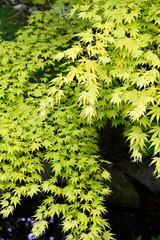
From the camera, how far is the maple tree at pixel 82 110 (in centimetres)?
271

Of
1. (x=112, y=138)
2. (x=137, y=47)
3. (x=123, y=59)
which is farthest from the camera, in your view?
(x=112, y=138)

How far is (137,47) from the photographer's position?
9.40 ft

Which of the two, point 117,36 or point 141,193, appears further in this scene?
point 141,193

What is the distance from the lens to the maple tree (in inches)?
107

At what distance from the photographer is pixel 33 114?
140 inches

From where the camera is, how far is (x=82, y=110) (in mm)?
3498

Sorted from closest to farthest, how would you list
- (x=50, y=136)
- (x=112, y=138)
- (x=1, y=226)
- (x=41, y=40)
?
(x=50, y=136)
(x=41, y=40)
(x=1, y=226)
(x=112, y=138)

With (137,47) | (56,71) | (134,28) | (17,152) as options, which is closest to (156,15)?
(134,28)

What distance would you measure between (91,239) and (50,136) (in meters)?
1.64

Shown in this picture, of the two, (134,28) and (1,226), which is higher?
(134,28)

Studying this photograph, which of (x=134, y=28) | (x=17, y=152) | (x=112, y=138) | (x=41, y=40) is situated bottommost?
(x=112, y=138)

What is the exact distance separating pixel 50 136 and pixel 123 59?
169 centimetres

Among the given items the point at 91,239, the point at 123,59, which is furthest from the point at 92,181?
the point at 123,59

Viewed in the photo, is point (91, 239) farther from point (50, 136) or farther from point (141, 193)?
point (141, 193)
